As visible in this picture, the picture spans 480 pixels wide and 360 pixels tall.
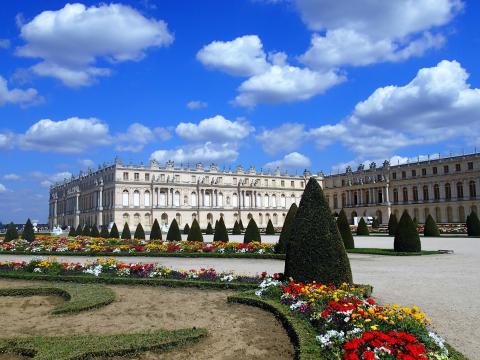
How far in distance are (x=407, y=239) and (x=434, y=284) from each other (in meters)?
9.41

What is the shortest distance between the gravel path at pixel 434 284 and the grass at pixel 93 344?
12.9 feet

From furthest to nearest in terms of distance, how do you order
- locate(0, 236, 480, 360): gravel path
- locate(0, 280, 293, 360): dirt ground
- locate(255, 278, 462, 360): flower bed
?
locate(0, 236, 480, 360): gravel path, locate(0, 280, 293, 360): dirt ground, locate(255, 278, 462, 360): flower bed

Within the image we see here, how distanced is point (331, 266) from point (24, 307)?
253 inches

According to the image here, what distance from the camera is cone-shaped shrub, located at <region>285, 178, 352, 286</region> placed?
930cm

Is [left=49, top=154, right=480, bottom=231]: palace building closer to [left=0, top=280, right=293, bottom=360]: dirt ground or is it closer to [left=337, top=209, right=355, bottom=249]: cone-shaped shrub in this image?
[left=337, top=209, right=355, bottom=249]: cone-shaped shrub

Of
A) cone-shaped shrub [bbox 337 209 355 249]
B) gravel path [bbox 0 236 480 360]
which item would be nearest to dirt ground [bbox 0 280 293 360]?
gravel path [bbox 0 236 480 360]

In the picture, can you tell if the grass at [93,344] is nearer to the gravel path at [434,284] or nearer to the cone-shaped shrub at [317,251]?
the cone-shaped shrub at [317,251]

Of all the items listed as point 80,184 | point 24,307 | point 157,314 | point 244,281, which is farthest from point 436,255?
point 80,184

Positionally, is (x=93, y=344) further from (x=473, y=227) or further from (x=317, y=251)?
(x=473, y=227)

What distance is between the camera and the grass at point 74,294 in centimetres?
877

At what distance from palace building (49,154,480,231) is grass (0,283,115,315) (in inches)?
2414

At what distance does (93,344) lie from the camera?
6273 mm

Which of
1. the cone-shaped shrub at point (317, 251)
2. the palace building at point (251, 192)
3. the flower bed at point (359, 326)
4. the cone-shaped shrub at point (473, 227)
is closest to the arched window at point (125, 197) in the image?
the palace building at point (251, 192)

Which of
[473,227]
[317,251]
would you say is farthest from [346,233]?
[473,227]
